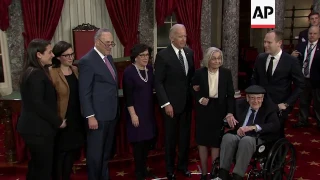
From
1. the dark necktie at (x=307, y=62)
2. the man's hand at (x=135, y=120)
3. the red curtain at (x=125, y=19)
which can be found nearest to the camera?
the man's hand at (x=135, y=120)

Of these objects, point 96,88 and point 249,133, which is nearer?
point 96,88

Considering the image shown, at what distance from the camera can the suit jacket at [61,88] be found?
2.75 meters

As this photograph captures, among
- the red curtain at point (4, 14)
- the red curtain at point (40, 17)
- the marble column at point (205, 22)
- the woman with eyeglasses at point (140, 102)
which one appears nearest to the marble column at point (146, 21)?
the marble column at point (205, 22)

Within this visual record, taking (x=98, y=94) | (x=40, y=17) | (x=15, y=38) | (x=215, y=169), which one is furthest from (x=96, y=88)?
(x=15, y=38)

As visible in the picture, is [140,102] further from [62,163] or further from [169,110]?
[62,163]

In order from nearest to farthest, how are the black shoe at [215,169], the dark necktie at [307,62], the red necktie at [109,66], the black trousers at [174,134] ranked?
1. the red necktie at [109,66]
2. the black shoe at [215,169]
3. the black trousers at [174,134]
4. the dark necktie at [307,62]

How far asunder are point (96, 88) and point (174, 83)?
791 millimetres

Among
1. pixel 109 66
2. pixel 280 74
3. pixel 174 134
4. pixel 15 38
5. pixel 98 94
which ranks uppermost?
pixel 15 38

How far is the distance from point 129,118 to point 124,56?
3.56 meters

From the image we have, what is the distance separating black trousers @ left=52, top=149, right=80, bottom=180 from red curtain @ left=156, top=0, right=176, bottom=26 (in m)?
4.18

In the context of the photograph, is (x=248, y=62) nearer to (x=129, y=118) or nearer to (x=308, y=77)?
(x=308, y=77)

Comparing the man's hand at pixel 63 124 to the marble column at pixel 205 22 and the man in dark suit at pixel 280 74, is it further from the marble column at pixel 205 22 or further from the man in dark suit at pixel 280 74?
the marble column at pixel 205 22

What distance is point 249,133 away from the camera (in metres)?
3.15

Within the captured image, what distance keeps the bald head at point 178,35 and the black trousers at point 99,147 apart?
0.94m
